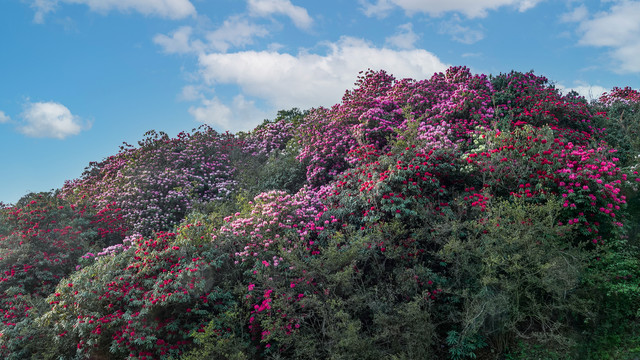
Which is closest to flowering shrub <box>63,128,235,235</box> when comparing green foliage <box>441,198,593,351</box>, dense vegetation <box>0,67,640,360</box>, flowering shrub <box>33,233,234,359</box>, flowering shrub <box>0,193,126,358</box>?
flowering shrub <box>0,193,126,358</box>

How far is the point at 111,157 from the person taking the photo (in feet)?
51.8

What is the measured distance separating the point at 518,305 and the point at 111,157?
14.8 m

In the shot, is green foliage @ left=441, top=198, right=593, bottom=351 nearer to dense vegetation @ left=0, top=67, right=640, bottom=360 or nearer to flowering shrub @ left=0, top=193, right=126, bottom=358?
dense vegetation @ left=0, top=67, right=640, bottom=360

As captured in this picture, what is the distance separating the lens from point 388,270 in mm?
7297

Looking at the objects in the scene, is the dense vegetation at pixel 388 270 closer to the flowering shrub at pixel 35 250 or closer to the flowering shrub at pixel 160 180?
the flowering shrub at pixel 35 250

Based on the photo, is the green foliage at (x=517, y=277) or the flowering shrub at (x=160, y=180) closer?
the green foliage at (x=517, y=277)

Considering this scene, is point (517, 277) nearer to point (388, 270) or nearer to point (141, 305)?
point (388, 270)

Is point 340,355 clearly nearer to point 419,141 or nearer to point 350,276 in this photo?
point 350,276

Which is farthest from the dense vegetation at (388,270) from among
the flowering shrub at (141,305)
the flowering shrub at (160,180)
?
the flowering shrub at (160,180)

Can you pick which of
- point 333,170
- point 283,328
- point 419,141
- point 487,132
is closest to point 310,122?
point 333,170

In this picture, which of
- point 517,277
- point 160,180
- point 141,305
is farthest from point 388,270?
point 160,180

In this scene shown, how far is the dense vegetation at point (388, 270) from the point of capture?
20.4 feet

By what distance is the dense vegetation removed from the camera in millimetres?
6219

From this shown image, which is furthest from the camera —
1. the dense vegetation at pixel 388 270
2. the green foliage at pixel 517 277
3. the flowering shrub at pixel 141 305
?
the flowering shrub at pixel 141 305
